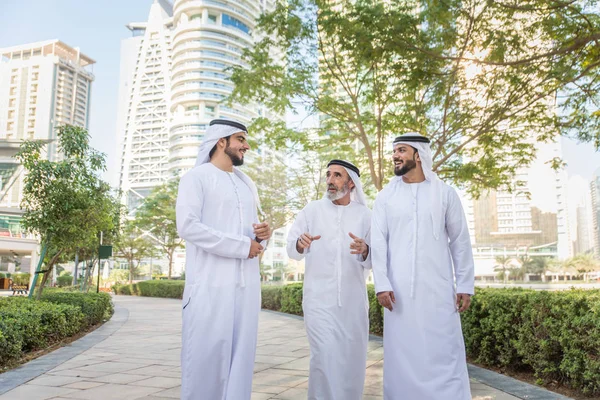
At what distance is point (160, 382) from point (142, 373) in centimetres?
54

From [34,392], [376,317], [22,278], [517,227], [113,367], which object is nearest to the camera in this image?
[34,392]

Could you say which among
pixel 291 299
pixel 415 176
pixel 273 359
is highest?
pixel 415 176

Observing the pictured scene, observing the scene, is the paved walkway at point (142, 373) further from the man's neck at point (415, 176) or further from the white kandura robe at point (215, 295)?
the man's neck at point (415, 176)

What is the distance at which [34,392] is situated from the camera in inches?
163

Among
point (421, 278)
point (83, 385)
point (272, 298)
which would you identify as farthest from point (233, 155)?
point (272, 298)

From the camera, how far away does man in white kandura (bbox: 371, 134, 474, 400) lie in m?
3.02

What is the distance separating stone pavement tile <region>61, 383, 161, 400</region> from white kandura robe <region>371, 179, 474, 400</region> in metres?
2.12

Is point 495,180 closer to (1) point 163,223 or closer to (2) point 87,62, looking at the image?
(1) point 163,223

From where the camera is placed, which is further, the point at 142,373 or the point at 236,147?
the point at 142,373

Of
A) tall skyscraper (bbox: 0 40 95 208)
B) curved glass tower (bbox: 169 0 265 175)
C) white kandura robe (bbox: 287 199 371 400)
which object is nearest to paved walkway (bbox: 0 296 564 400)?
white kandura robe (bbox: 287 199 371 400)

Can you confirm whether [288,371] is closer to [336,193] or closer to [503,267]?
[336,193]

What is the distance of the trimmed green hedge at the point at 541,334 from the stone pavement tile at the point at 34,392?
3.95 m

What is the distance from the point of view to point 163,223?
27328 millimetres

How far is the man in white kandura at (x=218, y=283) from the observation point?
2.69 meters
